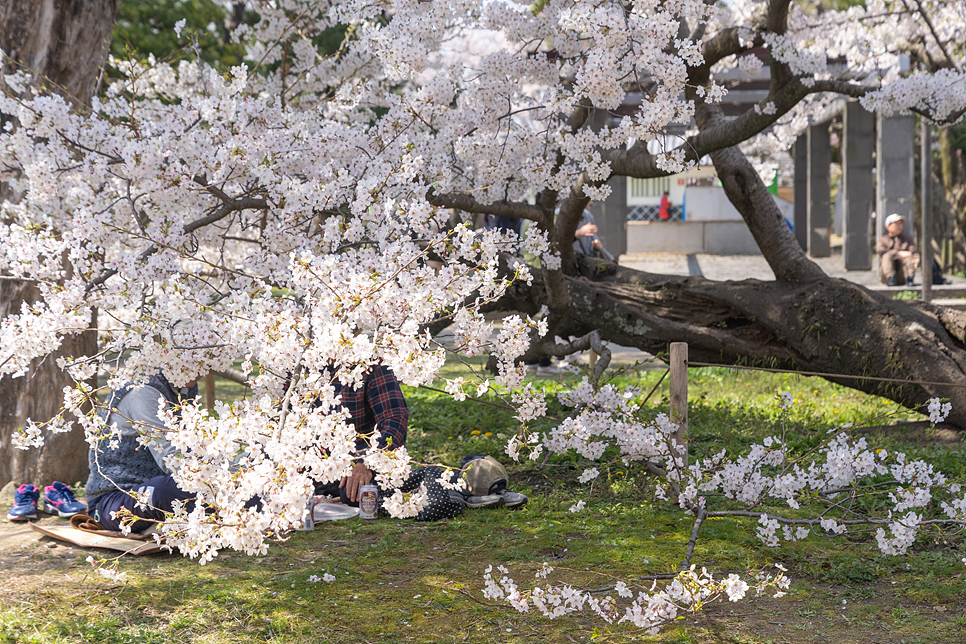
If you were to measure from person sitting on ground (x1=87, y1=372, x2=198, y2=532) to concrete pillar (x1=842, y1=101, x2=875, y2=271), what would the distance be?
13678mm

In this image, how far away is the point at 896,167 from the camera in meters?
13.5

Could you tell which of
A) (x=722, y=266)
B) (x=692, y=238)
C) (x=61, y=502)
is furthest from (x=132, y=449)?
(x=692, y=238)

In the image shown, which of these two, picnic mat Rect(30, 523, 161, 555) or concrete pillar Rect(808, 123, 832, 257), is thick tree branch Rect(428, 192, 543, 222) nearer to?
picnic mat Rect(30, 523, 161, 555)

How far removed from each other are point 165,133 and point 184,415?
1.92m

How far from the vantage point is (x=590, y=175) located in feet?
16.1

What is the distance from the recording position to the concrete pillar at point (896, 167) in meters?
13.4

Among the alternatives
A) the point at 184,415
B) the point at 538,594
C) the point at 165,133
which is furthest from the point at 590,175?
the point at 184,415

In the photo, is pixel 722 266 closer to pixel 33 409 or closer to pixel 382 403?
pixel 382 403

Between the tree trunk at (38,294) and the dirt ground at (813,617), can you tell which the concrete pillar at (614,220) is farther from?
the dirt ground at (813,617)

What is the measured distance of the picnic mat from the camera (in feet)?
12.5

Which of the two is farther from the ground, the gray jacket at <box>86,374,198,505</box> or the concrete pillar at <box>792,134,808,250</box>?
the concrete pillar at <box>792,134,808,250</box>

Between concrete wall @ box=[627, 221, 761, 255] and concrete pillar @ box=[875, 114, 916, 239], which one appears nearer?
concrete pillar @ box=[875, 114, 916, 239]

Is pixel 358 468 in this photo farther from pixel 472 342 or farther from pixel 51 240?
pixel 51 240

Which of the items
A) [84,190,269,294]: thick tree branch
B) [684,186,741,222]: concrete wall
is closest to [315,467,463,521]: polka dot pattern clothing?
[84,190,269,294]: thick tree branch
